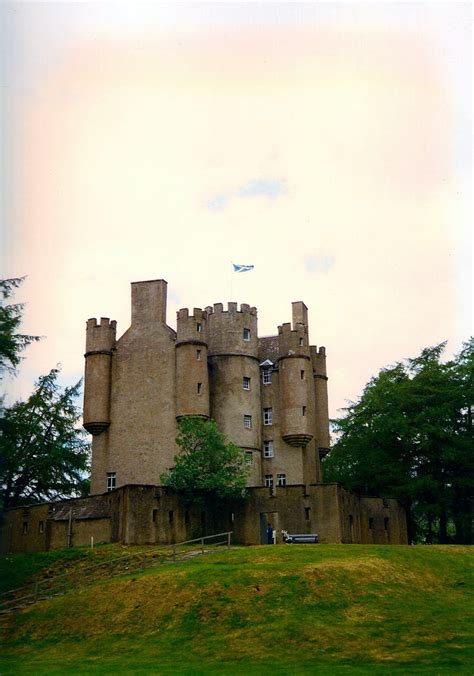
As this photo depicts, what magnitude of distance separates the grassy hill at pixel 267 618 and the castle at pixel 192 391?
60.1ft

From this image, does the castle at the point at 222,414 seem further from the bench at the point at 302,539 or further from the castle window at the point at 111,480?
the bench at the point at 302,539

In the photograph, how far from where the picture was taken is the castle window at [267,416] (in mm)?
69125

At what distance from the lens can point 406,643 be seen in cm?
3297

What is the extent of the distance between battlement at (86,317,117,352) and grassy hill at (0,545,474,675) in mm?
23864

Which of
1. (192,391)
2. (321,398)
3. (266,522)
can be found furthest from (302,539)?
(321,398)

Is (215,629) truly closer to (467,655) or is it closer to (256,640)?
(256,640)

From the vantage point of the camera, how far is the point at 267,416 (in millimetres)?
69250

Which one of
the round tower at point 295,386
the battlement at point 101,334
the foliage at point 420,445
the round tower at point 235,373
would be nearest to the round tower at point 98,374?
the battlement at point 101,334

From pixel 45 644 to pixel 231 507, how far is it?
75.9 ft

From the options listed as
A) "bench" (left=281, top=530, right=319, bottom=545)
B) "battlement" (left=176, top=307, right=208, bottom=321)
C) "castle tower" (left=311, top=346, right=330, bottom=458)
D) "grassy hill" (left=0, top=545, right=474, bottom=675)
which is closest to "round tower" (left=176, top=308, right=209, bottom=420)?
"battlement" (left=176, top=307, right=208, bottom=321)

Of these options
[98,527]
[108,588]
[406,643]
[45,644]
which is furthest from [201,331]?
[406,643]

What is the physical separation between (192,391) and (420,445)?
1647cm

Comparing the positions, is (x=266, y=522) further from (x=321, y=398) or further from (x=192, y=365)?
(x=321, y=398)

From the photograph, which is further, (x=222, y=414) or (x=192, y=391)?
(x=222, y=414)
